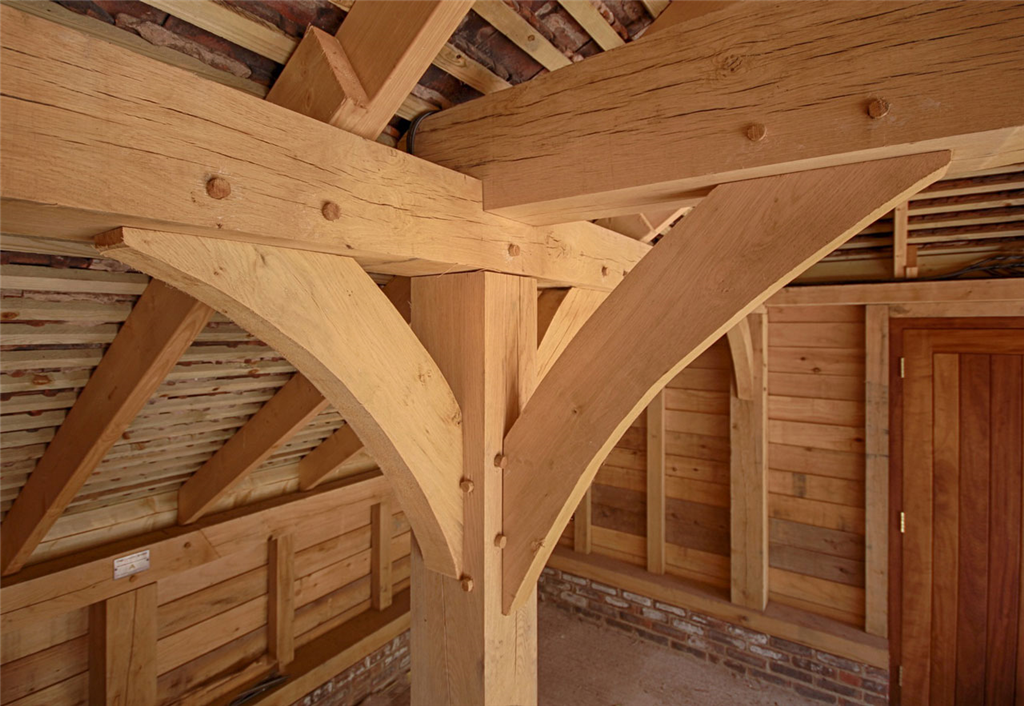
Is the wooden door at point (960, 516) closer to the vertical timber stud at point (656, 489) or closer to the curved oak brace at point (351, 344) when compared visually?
the vertical timber stud at point (656, 489)

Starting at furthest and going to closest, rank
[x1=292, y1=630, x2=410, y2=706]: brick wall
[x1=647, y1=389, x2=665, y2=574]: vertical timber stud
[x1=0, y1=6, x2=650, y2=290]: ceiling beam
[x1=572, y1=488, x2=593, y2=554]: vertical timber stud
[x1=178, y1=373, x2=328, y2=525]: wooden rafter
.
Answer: [x1=572, y1=488, x2=593, y2=554]: vertical timber stud → [x1=647, y1=389, x2=665, y2=574]: vertical timber stud → [x1=292, y1=630, x2=410, y2=706]: brick wall → [x1=178, y1=373, x2=328, y2=525]: wooden rafter → [x1=0, y1=6, x2=650, y2=290]: ceiling beam

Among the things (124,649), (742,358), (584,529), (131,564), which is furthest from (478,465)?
(584,529)

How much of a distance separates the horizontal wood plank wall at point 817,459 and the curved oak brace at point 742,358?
195 mm

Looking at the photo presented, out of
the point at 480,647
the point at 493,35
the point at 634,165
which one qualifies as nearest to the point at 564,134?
the point at 634,165

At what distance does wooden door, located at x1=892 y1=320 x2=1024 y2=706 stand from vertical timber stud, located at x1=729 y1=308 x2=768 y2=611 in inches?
27.6

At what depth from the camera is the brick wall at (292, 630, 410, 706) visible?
3.21m

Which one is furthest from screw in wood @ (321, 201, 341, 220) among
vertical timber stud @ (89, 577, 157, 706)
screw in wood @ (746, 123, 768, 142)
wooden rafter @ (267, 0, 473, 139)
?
vertical timber stud @ (89, 577, 157, 706)

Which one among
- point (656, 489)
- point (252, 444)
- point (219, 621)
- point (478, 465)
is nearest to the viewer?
point (478, 465)

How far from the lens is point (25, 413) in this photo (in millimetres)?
1604

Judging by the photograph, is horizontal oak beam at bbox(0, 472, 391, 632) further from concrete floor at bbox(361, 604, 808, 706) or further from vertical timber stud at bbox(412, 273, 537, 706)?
vertical timber stud at bbox(412, 273, 537, 706)

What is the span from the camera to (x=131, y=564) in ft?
7.92

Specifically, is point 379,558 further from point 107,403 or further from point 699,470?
point 107,403

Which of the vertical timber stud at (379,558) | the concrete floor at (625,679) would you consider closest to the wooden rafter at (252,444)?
the vertical timber stud at (379,558)

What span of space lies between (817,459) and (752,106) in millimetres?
3260
